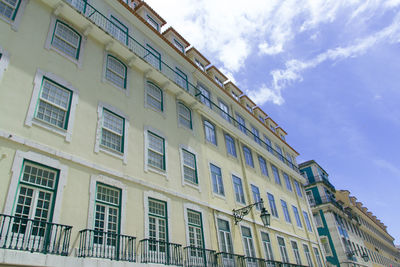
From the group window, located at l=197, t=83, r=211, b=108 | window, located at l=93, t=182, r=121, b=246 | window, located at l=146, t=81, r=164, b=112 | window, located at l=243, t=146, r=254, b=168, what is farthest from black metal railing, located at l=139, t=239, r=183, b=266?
window, located at l=243, t=146, r=254, b=168

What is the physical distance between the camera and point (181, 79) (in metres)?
16.6

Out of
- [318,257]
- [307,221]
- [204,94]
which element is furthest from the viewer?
[307,221]

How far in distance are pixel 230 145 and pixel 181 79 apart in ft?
16.4

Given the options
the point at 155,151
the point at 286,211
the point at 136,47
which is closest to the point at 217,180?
the point at 155,151

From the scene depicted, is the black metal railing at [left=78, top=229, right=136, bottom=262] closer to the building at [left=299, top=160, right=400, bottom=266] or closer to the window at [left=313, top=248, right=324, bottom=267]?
the window at [left=313, top=248, right=324, bottom=267]

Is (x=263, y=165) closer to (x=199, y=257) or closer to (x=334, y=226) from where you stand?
(x=199, y=257)

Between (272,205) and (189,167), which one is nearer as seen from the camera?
(189,167)

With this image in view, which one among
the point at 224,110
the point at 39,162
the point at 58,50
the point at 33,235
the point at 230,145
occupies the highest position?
the point at 224,110

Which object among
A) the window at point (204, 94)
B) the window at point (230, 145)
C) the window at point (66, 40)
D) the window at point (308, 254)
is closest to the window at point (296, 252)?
the window at point (308, 254)

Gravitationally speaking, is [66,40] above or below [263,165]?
above

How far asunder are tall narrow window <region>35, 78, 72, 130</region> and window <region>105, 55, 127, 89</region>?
2.42m

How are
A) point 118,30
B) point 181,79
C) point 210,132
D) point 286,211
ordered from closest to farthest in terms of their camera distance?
point 118,30, point 181,79, point 210,132, point 286,211

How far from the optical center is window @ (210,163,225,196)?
15.0 metres

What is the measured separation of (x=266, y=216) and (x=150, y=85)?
788 centimetres
